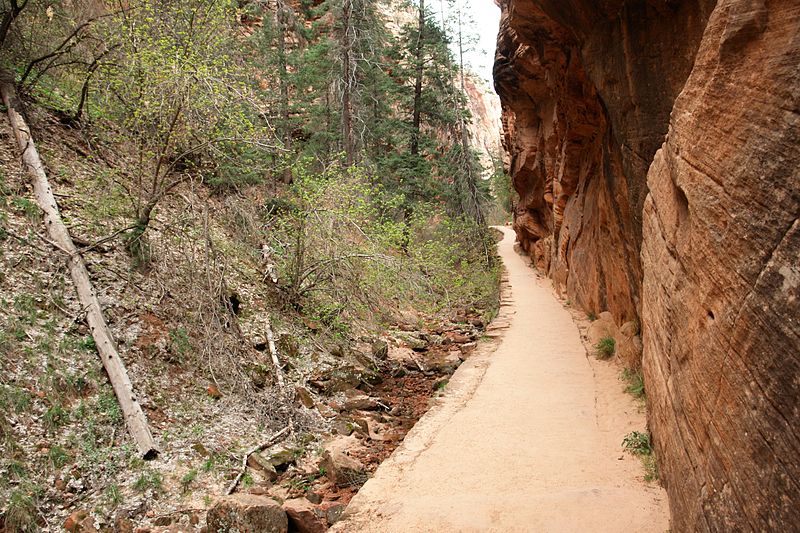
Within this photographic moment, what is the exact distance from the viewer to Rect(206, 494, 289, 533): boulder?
4.88m

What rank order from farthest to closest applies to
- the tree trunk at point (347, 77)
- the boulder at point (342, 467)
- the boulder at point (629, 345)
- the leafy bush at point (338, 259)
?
1. the tree trunk at point (347, 77)
2. the leafy bush at point (338, 259)
3. the boulder at point (629, 345)
4. the boulder at point (342, 467)

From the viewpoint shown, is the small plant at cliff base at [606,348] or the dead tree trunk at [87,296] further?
the small plant at cliff base at [606,348]

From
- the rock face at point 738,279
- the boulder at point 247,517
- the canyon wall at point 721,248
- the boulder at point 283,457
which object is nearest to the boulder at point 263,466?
the boulder at point 283,457

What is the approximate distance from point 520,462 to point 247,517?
2.87 m

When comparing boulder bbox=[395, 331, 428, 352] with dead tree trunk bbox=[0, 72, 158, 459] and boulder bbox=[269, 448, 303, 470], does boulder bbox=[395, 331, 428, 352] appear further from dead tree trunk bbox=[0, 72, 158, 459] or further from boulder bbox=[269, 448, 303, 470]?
dead tree trunk bbox=[0, 72, 158, 459]

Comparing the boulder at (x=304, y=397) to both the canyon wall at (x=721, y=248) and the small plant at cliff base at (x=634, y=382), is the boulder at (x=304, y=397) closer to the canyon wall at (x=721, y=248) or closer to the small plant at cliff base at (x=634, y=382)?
the small plant at cliff base at (x=634, y=382)

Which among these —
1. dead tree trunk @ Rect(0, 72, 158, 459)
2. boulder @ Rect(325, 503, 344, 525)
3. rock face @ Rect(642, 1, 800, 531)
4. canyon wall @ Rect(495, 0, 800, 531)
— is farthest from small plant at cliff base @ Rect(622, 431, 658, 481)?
dead tree trunk @ Rect(0, 72, 158, 459)

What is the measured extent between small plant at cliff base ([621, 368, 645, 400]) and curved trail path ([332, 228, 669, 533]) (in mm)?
177

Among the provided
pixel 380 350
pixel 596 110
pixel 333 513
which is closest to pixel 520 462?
pixel 333 513

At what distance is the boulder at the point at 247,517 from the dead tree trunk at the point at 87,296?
4.74ft

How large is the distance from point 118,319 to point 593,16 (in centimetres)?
814

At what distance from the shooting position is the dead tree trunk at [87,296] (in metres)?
6.05

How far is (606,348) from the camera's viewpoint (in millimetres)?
8648

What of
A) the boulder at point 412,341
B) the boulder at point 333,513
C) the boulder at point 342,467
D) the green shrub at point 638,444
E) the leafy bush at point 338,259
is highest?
the leafy bush at point 338,259
